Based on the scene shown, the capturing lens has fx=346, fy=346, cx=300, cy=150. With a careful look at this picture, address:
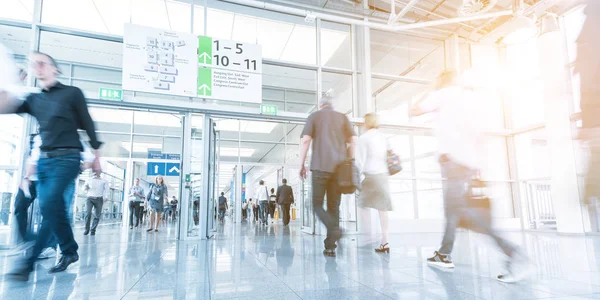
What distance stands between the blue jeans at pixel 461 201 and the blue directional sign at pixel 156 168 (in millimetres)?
10658

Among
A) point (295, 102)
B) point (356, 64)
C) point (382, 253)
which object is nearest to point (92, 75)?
point (295, 102)

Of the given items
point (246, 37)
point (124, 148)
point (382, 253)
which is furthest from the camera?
point (124, 148)

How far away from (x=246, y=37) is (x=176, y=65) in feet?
5.33

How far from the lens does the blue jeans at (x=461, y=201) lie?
2.15m

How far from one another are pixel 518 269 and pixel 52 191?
10.0 feet

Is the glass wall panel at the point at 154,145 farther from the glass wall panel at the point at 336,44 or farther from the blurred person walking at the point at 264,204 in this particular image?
the glass wall panel at the point at 336,44

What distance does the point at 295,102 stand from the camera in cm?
832

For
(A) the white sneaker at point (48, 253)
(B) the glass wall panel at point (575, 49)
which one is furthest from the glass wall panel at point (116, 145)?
(B) the glass wall panel at point (575, 49)

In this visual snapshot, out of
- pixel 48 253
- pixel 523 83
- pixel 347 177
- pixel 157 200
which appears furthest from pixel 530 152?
pixel 48 253

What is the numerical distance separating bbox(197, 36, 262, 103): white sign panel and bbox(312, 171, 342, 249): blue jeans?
3.51 metres

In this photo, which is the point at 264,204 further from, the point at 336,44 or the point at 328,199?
the point at 328,199

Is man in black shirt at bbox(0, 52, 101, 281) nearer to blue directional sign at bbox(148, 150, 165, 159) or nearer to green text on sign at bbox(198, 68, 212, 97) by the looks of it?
green text on sign at bbox(198, 68, 212, 97)

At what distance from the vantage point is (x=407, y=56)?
27.9 ft

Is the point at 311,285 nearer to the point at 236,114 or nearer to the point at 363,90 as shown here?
the point at 236,114
